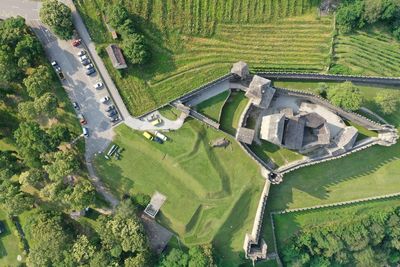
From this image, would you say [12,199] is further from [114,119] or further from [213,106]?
[213,106]

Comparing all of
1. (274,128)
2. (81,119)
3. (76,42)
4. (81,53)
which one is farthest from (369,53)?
(81,119)

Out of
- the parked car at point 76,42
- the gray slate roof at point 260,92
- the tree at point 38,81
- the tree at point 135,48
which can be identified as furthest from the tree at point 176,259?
the parked car at point 76,42

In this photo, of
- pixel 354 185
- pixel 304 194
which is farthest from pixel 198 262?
pixel 354 185

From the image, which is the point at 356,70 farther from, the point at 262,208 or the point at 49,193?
the point at 49,193

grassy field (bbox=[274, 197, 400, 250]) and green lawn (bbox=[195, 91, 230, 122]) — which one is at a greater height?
green lawn (bbox=[195, 91, 230, 122])

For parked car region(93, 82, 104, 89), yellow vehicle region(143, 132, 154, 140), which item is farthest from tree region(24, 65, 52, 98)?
yellow vehicle region(143, 132, 154, 140)

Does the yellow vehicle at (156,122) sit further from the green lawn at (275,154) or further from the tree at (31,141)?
the tree at (31,141)

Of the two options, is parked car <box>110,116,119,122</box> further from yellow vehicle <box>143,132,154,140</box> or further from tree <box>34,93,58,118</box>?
tree <box>34,93,58,118</box>
